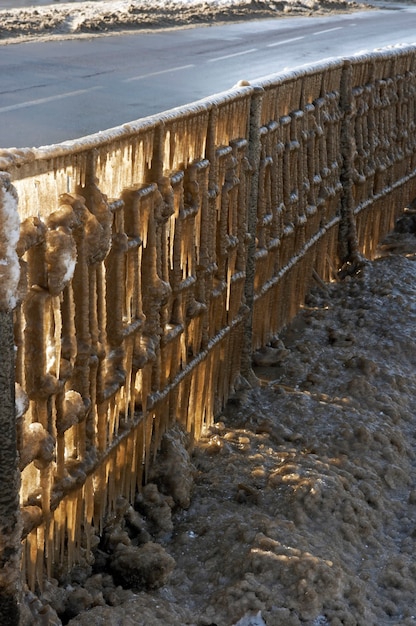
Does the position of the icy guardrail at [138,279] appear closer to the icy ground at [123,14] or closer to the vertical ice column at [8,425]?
the vertical ice column at [8,425]

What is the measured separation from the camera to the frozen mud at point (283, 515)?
12.4ft

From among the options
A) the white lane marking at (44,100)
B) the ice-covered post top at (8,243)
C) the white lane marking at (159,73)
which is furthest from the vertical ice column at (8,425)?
the white lane marking at (159,73)

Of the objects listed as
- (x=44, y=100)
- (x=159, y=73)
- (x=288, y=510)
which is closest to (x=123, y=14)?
(x=159, y=73)

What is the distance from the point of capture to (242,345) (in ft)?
18.8

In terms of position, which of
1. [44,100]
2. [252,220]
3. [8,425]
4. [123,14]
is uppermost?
[8,425]

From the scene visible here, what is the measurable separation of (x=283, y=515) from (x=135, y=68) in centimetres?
1104

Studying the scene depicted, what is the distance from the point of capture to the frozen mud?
3.79 m

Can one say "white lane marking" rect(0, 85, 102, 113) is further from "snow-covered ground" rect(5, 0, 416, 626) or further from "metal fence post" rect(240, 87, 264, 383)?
"metal fence post" rect(240, 87, 264, 383)

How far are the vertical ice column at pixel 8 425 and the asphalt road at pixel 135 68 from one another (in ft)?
18.9

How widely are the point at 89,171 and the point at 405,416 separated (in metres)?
2.81

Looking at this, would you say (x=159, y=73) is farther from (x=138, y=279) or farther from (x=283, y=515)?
(x=283, y=515)

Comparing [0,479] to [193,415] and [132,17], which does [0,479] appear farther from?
[132,17]

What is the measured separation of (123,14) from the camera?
65.6 ft

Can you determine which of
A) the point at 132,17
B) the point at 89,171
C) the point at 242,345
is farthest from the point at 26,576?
the point at 132,17
